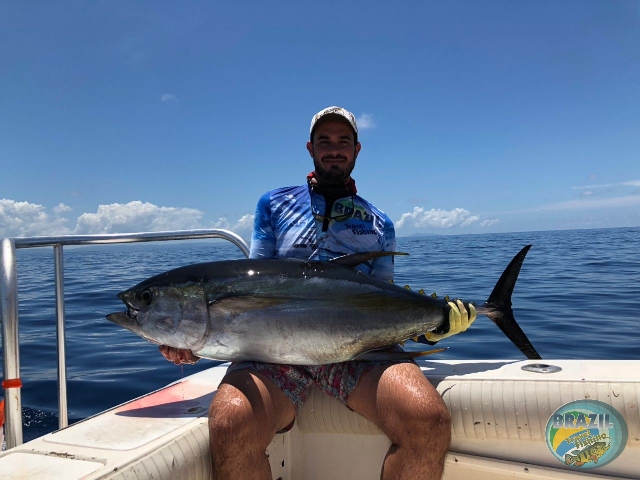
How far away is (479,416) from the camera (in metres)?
2.29

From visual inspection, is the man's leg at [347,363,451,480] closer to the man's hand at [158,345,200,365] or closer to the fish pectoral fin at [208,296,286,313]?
the fish pectoral fin at [208,296,286,313]

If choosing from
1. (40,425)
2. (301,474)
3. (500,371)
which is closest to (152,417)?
(301,474)

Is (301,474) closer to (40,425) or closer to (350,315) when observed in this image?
(350,315)

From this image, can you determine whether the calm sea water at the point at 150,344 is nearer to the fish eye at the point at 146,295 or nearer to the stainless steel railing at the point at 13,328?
the stainless steel railing at the point at 13,328

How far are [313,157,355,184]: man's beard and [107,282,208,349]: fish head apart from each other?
1155 mm

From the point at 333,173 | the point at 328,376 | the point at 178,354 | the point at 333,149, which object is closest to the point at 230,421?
the point at 178,354

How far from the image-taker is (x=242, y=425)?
1991 mm

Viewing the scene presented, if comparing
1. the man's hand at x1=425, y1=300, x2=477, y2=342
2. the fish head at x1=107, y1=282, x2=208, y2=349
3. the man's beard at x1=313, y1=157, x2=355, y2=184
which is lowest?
the man's hand at x1=425, y1=300, x2=477, y2=342

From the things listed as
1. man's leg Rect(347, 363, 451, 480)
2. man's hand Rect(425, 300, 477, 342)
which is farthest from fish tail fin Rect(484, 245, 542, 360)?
man's leg Rect(347, 363, 451, 480)

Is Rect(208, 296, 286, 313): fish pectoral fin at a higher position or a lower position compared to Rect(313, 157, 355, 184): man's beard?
lower

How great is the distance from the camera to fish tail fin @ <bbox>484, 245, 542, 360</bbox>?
2.65m

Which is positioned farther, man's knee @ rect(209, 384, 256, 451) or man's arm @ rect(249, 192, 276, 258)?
man's arm @ rect(249, 192, 276, 258)

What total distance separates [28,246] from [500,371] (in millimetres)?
2339

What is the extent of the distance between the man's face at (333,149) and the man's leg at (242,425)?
4.19ft
